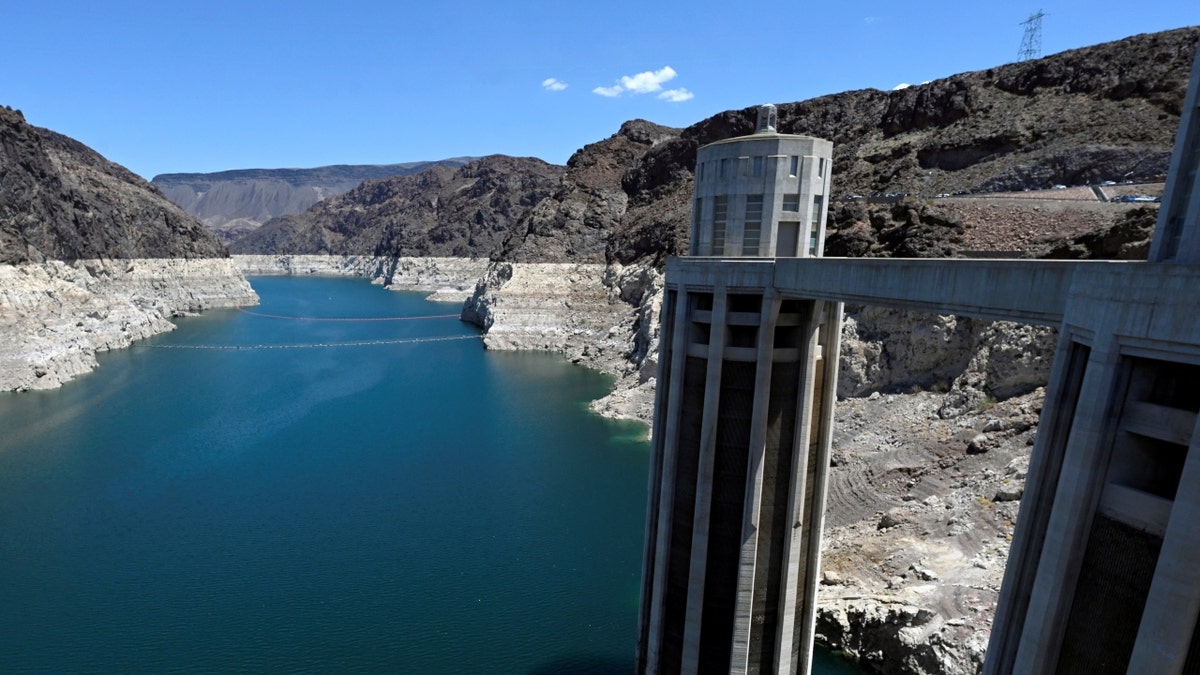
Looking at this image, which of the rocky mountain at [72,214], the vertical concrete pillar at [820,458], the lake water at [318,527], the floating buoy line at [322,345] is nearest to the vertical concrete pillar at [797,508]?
the vertical concrete pillar at [820,458]

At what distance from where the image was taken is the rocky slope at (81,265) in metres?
51.5

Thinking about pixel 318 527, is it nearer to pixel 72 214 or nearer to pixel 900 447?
pixel 900 447

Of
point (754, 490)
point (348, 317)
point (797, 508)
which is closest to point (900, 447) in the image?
point (797, 508)

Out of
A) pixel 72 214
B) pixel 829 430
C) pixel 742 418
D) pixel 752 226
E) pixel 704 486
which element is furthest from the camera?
pixel 72 214

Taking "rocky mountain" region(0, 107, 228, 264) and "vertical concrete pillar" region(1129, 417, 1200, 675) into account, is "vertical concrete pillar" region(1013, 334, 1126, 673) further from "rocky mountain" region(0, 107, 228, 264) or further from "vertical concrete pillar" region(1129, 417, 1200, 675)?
"rocky mountain" region(0, 107, 228, 264)

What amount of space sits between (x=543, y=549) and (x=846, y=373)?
747 inches

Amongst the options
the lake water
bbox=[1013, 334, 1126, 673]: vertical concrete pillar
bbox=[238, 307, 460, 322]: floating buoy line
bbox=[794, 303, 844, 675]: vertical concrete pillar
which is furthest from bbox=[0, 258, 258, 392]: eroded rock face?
bbox=[1013, 334, 1126, 673]: vertical concrete pillar

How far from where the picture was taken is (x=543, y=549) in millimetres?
25359

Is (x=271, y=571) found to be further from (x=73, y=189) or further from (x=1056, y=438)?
(x=73, y=189)

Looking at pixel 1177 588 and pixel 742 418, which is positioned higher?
pixel 1177 588

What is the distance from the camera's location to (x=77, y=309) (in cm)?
6206

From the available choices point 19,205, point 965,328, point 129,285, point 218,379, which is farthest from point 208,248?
point 965,328

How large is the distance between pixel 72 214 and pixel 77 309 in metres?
27.0

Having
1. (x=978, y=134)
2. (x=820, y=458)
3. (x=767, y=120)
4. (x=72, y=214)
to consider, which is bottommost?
(x=820, y=458)
